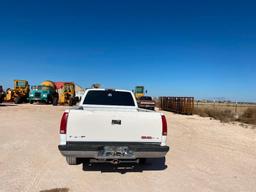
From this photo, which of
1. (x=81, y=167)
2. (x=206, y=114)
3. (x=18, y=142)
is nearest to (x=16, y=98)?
(x=206, y=114)

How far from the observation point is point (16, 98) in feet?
109

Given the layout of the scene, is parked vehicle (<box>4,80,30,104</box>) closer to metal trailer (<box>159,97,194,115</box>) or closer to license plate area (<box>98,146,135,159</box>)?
metal trailer (<box>159,97,194,115</box>)

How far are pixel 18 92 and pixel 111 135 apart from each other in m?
32.3

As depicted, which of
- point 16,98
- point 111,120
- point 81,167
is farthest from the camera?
point 16,98

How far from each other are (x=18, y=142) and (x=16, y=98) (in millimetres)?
Answer: 26720

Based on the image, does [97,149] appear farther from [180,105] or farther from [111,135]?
[180,105]

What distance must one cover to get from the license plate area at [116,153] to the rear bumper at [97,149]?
1.8 inches

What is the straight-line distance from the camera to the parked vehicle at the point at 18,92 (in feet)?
110

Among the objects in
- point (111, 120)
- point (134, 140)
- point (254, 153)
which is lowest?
point (254, 153)

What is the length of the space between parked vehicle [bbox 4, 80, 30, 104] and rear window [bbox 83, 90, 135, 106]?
2893cm

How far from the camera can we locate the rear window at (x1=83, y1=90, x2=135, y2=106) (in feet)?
24.8

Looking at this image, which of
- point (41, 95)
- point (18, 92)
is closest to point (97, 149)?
point (41, 95)

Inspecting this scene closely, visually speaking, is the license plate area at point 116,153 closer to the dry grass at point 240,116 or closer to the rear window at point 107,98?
the rear window at point 107,98

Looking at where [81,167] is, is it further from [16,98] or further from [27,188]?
[16,98]
